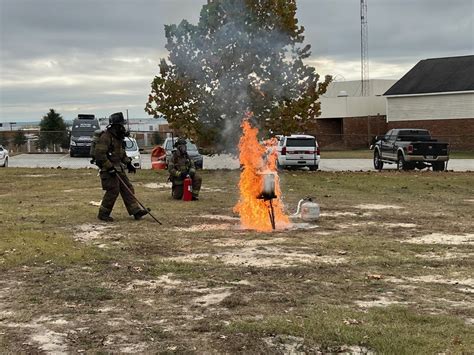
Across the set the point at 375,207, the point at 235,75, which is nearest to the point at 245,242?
the point at 375,207

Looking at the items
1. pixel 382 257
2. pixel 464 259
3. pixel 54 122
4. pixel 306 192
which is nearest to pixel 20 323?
pixel 382 257

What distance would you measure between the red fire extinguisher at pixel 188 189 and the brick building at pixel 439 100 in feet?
103

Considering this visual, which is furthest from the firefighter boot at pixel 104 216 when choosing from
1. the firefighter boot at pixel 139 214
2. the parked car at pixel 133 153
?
the parked car at pixel 133 153

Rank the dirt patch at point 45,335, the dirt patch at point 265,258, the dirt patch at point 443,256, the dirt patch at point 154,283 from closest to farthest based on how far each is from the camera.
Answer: the dirt patch at point 45,335, the dirt patch at point 154,283, the dirt patch at point 265,258, the dirt patch at point 443,256

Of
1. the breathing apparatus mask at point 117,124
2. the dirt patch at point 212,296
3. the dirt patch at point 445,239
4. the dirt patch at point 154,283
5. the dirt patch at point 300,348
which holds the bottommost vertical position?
the dirt patch at point 300,348

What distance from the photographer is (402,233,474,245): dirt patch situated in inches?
374

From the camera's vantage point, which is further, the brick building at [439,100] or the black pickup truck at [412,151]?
the brick building at [439,100]

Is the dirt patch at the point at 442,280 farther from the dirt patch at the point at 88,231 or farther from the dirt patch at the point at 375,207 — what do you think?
the dirt patch at the point at 375,207

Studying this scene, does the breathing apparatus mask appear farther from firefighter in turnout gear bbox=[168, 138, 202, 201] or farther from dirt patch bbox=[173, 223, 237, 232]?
firefighter in turnout gear bbox=[168, 138, 202, 201]

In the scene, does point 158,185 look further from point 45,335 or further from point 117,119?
point 45,335

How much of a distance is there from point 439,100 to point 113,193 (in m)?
37.3

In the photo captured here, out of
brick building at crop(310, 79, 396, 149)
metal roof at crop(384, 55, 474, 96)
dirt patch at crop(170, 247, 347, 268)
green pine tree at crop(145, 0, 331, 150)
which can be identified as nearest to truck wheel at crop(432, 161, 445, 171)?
green pine tree at crop(145, 0, 331, 150)

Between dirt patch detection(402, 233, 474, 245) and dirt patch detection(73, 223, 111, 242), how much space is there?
478 centimetres

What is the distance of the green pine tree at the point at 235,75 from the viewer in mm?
17578
